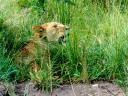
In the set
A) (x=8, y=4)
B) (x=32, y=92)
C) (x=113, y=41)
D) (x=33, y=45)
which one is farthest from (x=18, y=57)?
(x=8, y=4)

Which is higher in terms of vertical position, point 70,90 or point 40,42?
point 40,42

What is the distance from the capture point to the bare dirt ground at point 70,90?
471 centimetres

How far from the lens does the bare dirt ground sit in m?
4.71

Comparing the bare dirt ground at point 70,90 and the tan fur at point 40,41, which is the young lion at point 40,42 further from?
the bare dirt ground at point 70,90

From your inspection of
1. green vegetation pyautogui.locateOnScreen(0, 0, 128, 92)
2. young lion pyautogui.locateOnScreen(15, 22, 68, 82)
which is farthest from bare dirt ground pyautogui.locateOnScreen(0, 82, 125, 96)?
young lion pyautogui.locateOnScreen(15, 22, 68, 82)

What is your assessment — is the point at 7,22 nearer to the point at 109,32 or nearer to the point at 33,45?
the point at 33,45

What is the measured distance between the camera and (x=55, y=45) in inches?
209

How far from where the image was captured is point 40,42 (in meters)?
5.22

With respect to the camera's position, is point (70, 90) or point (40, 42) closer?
point (70, 90)

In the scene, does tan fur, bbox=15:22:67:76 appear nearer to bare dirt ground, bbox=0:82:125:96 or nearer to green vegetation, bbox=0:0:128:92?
green vegetation, bbox=0:0:128:92

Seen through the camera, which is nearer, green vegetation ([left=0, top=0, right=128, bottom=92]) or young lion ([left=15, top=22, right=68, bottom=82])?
green vegetation ([left=0, top=0, right=128, bottom=92])

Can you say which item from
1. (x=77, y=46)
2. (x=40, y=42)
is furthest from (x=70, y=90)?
(x=40, y=42)

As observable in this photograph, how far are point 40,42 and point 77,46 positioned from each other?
1.43 ft

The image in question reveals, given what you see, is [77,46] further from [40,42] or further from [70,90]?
[70,90]
